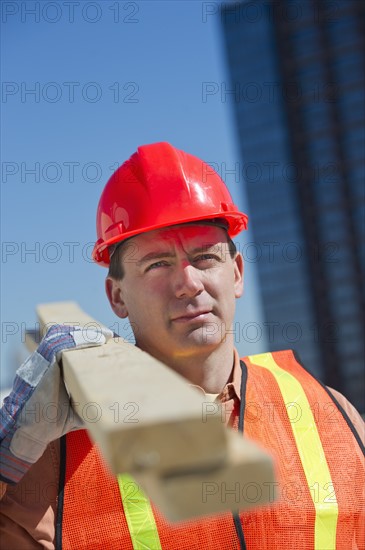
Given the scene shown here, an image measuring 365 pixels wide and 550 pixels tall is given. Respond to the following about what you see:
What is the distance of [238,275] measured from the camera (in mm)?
2676

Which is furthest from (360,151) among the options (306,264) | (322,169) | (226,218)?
(226,218)

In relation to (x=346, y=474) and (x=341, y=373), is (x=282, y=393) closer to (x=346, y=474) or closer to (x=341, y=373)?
(x=346, y=474)

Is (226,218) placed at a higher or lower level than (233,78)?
lower

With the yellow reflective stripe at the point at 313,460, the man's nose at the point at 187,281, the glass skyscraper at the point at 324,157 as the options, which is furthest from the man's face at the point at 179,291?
the glass skyscraper at the point at 324,157

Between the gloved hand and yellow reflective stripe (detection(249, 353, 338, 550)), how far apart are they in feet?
3.41

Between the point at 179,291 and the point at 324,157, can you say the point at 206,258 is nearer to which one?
the point at 179,291

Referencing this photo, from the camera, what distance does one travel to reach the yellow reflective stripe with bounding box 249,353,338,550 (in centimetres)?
222

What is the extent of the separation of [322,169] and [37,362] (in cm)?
5474

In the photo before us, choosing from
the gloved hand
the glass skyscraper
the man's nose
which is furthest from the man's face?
the glass skyscraper

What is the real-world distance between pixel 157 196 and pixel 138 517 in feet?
3.82

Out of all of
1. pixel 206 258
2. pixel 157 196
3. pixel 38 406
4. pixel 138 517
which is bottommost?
pixel 138 517

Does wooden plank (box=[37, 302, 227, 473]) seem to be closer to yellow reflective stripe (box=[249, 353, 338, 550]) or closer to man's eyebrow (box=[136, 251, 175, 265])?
man's eyebrow (box=[136, 251, 175, 265])

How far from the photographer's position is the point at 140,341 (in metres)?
2.47

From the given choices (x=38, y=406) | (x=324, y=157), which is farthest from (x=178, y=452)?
(x=324, y=157)
